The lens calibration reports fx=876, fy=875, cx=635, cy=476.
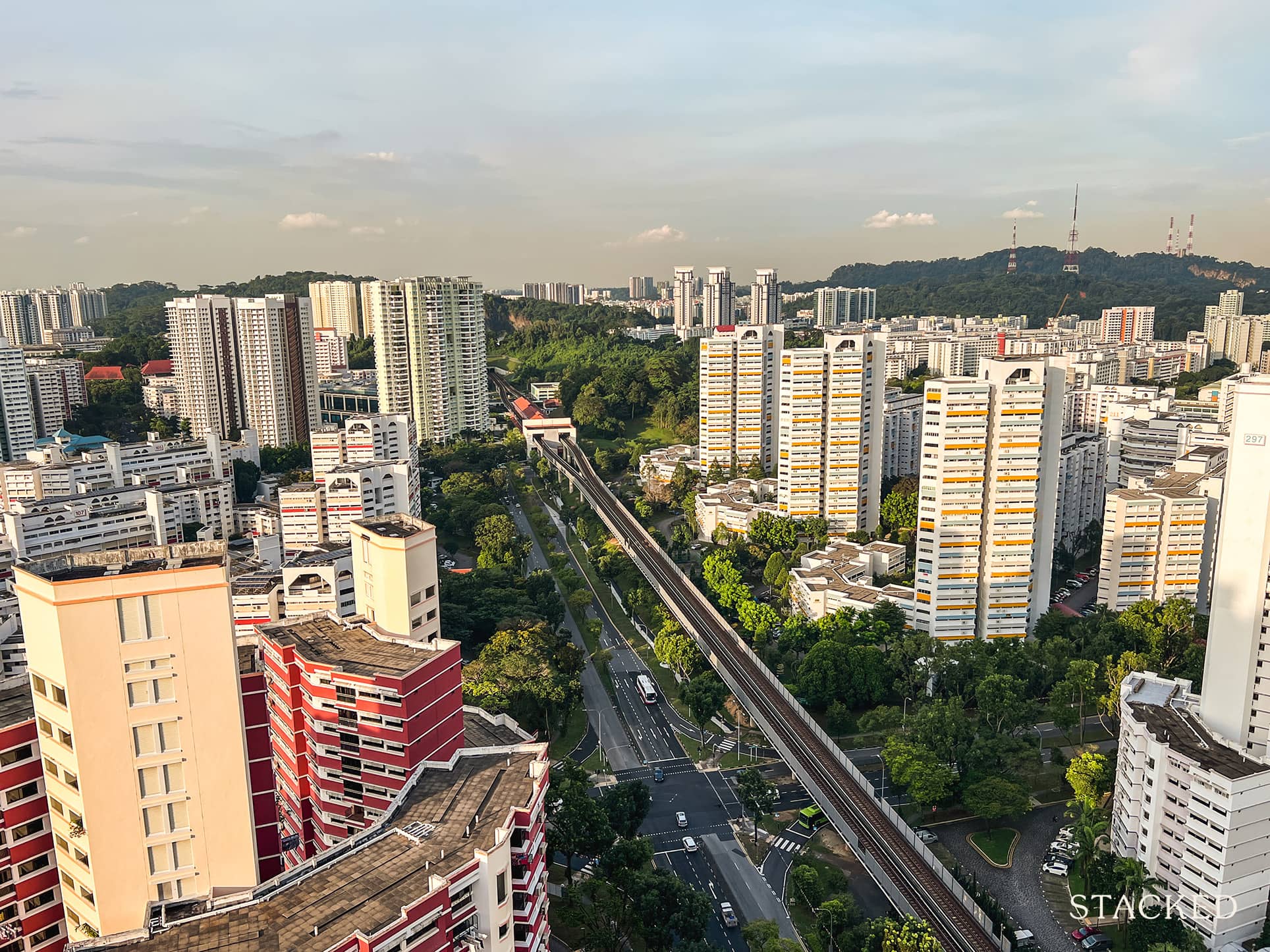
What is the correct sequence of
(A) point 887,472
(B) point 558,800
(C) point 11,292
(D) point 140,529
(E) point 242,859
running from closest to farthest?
1. (E) point 242,859
2. (B) point 558,800
3. (D) point 140,529
4. (A) point 887,472
5. (C) point 11,292

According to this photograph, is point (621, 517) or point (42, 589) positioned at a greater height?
point (42, 589)

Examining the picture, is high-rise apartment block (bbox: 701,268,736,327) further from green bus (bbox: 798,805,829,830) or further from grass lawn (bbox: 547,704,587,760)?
green bus (bbox: 798,805,829,830)

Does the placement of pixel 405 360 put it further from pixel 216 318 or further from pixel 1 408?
pixel 1 408

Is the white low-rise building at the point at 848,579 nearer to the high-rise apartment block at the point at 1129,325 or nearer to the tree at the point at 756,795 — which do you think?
the tree at the point at 756,795

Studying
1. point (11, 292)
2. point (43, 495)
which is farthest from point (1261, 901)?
point (11, 292)

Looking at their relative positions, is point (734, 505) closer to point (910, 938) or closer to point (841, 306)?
point (910, 938)

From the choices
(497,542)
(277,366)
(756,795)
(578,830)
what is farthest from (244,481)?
(756,795)

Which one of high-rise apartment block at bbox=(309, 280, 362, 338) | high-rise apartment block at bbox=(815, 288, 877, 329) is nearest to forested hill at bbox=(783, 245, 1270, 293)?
high-rise apartment block at bbox=(815, 288, 877, 329)
